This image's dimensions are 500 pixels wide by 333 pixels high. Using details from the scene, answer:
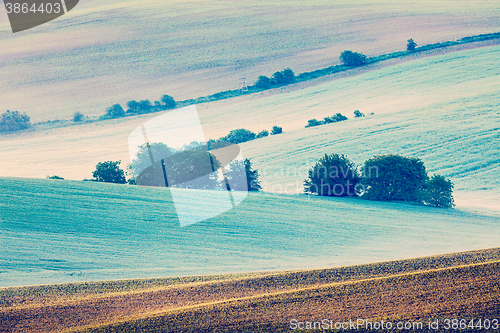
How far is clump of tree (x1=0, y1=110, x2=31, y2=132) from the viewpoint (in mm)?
31656

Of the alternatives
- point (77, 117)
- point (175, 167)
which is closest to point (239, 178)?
point (175, 167)

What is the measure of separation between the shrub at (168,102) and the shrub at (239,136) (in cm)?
643

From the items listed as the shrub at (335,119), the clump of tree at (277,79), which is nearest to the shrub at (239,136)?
the shrub at (335,119)

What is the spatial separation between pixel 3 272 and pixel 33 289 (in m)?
1.63

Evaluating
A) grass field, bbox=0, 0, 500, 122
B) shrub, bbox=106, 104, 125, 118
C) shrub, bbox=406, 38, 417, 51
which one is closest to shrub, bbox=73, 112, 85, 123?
grass field, bbox=0, 0, 500, 122

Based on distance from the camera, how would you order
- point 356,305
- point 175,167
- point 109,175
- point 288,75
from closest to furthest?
point 356,305 < point 175,167 < point 109,175 < point 288,75

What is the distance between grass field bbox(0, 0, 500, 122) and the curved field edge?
25.0m

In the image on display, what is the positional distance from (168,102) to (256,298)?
2661 cm

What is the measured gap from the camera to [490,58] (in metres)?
39.4

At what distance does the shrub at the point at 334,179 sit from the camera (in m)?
19.9

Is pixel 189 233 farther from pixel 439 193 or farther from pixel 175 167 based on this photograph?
pixel 439 193

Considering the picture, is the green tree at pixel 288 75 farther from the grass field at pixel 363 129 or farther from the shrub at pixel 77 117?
the shrub at pixel 77 117

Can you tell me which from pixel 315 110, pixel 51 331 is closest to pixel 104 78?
pixel 315 110

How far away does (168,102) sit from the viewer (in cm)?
3462
